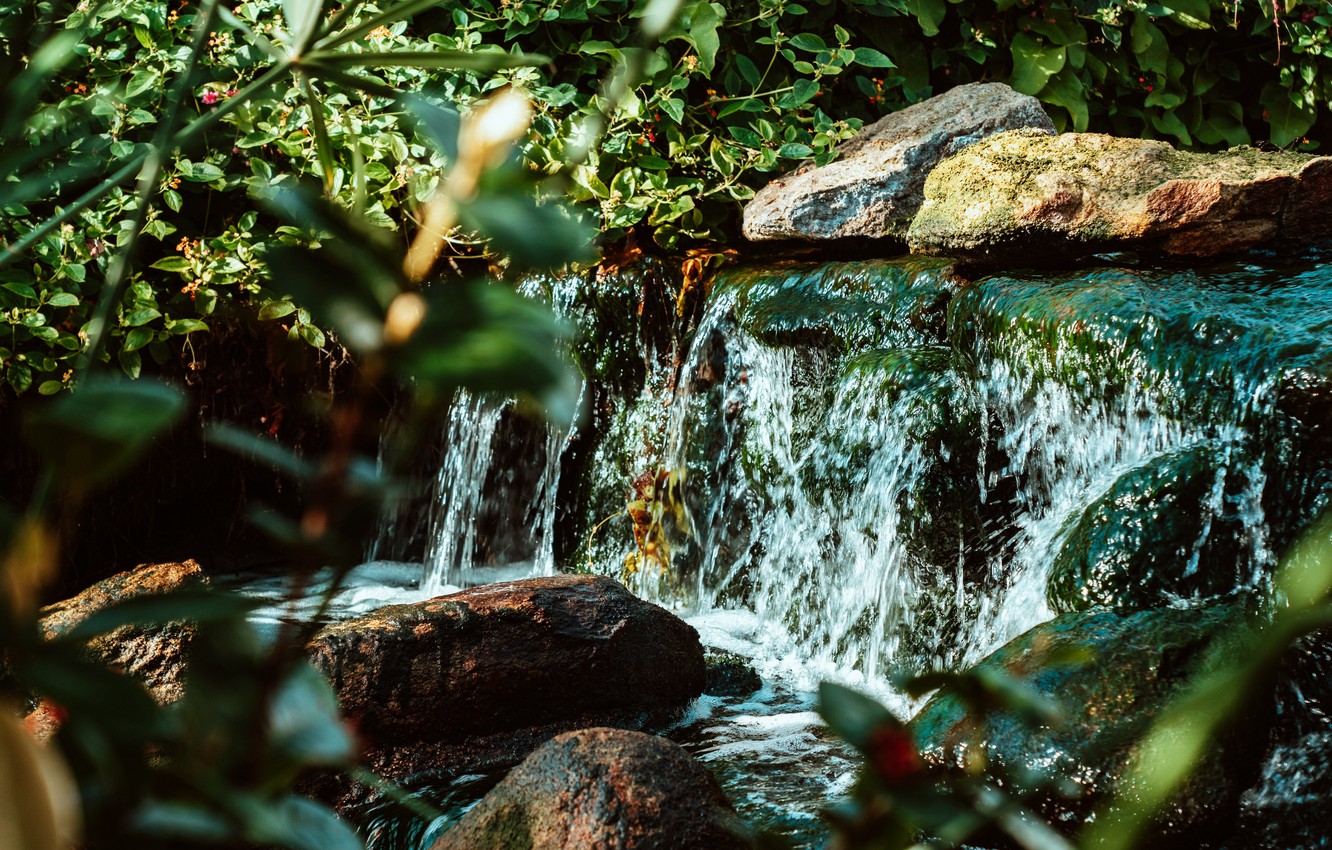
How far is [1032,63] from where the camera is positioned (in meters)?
6.98

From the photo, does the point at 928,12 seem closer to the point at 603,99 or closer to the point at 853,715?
the point at 603,99

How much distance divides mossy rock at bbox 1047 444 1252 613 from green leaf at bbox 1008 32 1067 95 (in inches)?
155

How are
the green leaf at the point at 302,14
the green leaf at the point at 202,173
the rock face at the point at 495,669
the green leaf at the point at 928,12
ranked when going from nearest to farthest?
1. the green leaf at the point at 302,14
2. the rock face at the point at 495,669
3. the green leaf at the point at 202,173
4. the green leaf at the point at 928,12

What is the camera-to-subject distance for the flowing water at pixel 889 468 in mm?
3443

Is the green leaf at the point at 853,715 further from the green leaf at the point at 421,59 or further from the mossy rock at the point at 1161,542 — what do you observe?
the mossy rock at the point at 1161,542

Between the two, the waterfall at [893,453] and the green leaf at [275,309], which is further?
the green leaf at [275,309]

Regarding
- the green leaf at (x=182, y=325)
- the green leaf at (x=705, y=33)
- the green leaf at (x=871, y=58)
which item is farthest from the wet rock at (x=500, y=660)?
the green leaf at (x=871, y=58)

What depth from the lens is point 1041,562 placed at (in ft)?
12.4

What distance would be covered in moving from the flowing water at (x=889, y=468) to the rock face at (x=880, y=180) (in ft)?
0.82

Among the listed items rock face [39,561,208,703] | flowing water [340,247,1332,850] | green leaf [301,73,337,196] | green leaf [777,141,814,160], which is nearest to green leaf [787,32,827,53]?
green leaf [777,141,814,160]

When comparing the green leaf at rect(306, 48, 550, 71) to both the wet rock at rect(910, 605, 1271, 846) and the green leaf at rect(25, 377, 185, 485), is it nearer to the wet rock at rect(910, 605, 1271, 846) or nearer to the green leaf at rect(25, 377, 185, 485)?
the green leaf at rect(25, 377, 185, 485)

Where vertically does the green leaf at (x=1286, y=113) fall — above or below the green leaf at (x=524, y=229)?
above

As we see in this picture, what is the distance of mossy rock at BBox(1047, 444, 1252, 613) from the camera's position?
3.38 meters

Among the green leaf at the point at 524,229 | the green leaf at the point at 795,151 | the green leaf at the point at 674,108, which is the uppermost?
the green leaf at the point at 674,108
